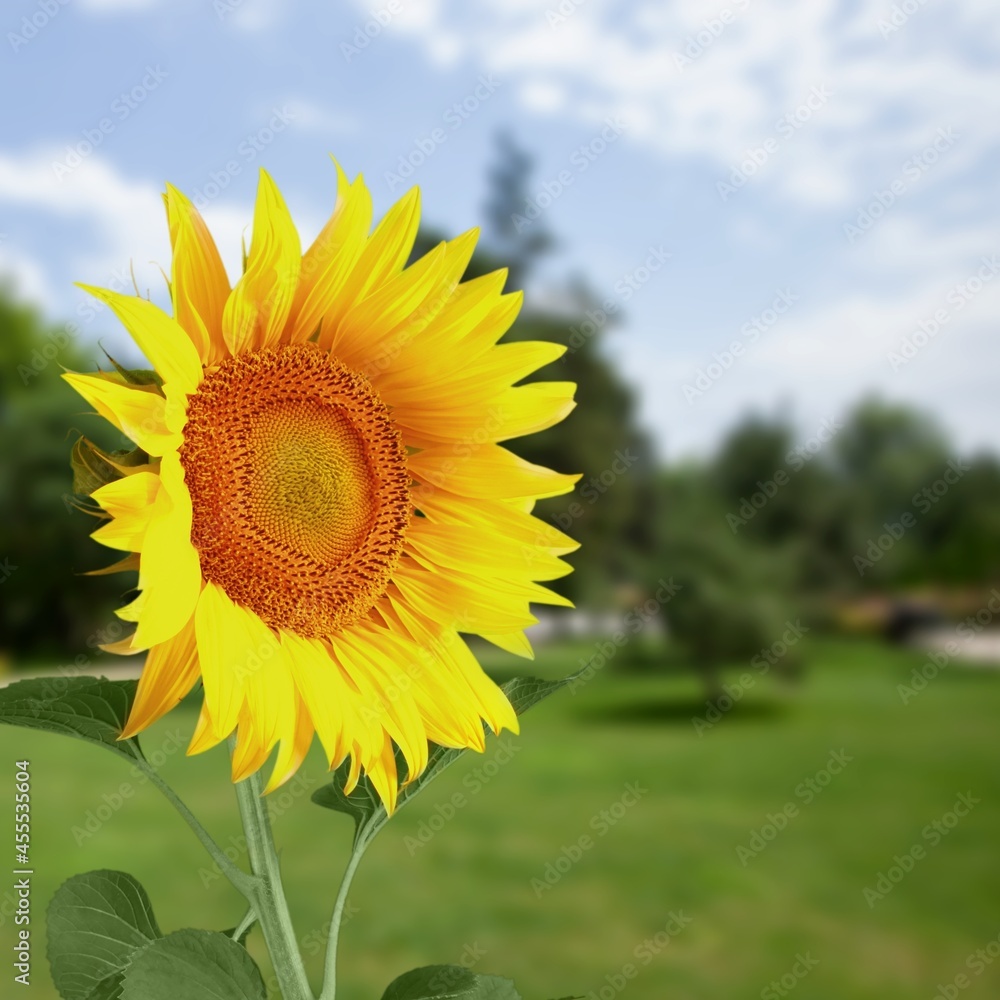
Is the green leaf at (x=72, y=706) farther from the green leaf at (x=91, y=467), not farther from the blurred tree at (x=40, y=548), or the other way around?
the blurred tree at (x=40, y=548)

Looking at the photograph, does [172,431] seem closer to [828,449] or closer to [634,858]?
[634,858]

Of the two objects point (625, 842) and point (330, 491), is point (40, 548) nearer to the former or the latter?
point (625, 842)

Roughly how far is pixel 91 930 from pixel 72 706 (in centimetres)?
16

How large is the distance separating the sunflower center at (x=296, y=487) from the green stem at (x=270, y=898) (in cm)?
9

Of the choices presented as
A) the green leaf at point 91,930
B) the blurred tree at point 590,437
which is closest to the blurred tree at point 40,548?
the blurred tree at point 590,437

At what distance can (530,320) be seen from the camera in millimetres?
7164

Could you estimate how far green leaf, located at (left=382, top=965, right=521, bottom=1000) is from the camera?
0.56 meters

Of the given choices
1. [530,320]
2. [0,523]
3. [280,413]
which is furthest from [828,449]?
[280,413]

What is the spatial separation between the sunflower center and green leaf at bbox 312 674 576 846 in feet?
0.30

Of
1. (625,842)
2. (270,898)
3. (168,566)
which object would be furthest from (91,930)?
(625,842)

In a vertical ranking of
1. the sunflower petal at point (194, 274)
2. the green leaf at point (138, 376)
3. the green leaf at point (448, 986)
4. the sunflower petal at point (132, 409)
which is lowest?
the green leaf at point (448, 986)

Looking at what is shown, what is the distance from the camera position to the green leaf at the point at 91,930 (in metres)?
0.61

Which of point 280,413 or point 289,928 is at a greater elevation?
point 280,413

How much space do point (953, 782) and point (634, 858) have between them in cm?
179
